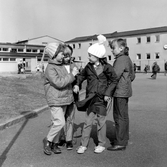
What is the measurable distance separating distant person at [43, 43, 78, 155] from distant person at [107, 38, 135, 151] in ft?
2.38

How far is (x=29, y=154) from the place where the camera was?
163 inches

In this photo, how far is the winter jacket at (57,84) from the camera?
4.04 metres

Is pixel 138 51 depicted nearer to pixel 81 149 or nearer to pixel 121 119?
pixel 121 119

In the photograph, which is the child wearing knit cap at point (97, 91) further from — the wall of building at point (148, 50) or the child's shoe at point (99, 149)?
the wall of building at point (148, 50)

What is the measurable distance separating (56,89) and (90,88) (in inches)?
22.0

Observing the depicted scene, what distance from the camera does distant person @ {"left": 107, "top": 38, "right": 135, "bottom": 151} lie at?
4283mm

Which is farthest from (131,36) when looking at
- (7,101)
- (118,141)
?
(118,141)

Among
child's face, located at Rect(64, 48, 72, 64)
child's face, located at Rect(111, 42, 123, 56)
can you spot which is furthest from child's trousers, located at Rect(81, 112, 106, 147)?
child's face, located at Rect(111, 42, 123, 56)

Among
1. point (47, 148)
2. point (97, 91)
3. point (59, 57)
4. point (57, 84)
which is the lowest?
point (47, 148)

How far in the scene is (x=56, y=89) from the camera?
4.15 m

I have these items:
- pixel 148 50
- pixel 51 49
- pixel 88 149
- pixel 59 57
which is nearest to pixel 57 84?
pixel 59 57

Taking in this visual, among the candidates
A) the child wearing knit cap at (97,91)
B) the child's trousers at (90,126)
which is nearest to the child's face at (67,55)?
the child wearing knit cap at (97,91)

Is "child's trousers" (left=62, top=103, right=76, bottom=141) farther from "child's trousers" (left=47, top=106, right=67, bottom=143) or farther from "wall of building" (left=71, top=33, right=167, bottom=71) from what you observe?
"wall of building" (left=71, top=33, right=167, bottom=71)

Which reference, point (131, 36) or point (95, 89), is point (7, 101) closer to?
point (95, 89)
